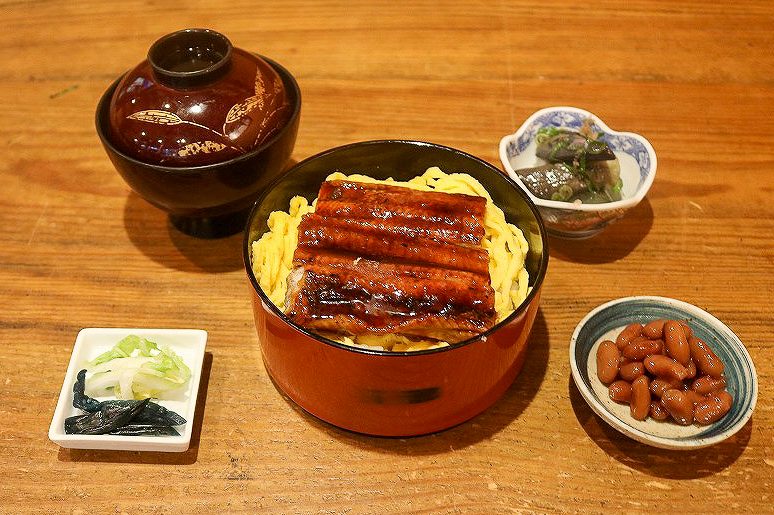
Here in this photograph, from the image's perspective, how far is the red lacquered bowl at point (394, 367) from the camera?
152 centimetres

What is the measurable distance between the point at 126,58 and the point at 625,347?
7.63 feet

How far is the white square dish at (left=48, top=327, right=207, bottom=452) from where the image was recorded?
64.5 inches

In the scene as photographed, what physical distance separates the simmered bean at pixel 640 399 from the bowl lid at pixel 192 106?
46.1 inches

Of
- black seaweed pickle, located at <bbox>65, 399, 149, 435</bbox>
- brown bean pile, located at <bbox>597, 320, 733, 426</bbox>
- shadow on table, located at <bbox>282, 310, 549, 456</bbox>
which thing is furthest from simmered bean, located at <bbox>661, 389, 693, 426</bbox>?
black seaweed pickle, located at <bbox>65, 399, 149, 435</bbox>

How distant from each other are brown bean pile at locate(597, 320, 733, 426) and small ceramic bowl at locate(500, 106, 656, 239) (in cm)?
43

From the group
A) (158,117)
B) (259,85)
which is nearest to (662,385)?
(259,85)

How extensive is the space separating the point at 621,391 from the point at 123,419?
1180 mm

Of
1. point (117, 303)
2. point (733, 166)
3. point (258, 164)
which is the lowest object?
point (117, 303)

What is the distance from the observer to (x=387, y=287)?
1.64 m

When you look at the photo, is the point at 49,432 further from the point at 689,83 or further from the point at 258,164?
the point at 689,83

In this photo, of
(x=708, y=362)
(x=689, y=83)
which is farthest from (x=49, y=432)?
(x=689, y=83)

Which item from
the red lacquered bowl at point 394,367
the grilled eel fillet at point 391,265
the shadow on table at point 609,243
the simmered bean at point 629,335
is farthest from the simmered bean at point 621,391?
the shadow on table at point 609,243

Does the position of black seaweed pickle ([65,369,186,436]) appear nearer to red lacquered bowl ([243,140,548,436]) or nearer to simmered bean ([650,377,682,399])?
red lacquered bowl ([243,140,548,436])

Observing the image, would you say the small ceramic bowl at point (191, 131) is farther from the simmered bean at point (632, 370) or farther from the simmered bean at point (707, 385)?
the simmered bean at point (707, 385)
